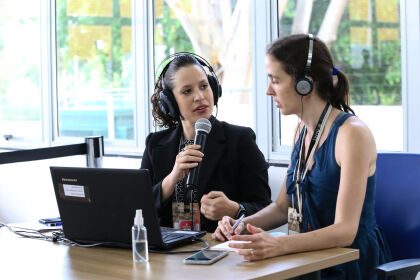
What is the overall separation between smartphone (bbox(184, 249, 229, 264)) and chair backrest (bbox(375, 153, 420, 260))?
0.66m

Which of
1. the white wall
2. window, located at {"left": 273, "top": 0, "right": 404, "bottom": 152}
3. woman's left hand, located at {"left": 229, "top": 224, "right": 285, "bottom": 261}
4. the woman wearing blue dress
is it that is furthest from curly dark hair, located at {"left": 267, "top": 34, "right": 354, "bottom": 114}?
the white wall

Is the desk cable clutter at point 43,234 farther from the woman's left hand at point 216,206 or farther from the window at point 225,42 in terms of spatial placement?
the window at point 225,42

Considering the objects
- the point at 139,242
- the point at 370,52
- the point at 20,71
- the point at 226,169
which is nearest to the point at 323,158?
the point at 226,169

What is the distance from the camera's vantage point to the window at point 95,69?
13.5ft

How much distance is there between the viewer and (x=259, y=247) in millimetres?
1675

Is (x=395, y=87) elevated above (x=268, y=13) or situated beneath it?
situated beneath

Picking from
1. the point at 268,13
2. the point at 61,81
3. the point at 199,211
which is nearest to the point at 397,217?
the point at 199,211

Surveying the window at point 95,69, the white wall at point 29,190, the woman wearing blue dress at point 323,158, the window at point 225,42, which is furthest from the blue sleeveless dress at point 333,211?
the white wall at point 29,190

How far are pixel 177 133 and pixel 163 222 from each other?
0.41 meters

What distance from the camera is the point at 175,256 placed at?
1.77 meters

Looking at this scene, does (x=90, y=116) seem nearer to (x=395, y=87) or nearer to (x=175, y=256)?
(x=395, y=87)

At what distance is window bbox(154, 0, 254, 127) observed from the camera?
339cm

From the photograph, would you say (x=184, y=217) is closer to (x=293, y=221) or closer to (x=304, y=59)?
(x=293, y=221)

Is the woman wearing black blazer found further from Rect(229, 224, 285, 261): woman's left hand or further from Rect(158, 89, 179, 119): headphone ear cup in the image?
Rect(229, 224, 285, 261): woman's left hand
